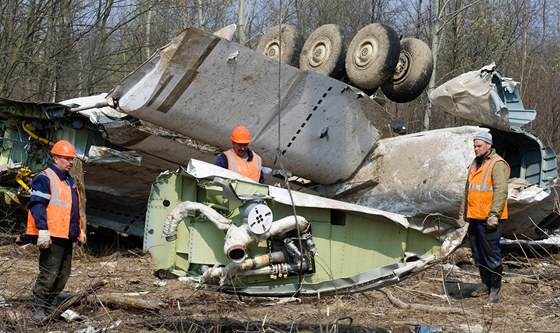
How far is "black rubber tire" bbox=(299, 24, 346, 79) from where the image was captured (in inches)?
333

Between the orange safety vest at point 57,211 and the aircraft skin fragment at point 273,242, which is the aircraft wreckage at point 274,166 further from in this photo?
the orange safety vest at point 57,211

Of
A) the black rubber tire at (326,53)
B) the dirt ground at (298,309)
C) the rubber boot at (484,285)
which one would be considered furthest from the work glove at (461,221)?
the black rubber tire at (326,53)

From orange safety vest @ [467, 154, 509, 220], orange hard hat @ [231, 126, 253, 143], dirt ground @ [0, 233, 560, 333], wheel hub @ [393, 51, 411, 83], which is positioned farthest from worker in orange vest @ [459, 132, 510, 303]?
wheel hub @ [393, 51, 411, 83]

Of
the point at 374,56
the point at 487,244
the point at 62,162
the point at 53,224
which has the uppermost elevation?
the point at 374,56

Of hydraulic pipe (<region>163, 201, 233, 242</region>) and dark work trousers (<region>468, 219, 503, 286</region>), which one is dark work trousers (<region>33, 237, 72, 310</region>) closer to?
hydraulic pipe (<region>163, 201, 233, 242</region>)

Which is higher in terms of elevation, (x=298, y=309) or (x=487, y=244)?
(x=487, y=244)

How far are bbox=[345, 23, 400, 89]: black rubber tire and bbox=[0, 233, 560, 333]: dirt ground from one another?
2.22m

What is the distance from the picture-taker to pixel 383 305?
636 centimetres

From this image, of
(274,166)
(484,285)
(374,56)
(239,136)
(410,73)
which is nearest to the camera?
(239,136)

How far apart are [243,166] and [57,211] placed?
1.44 meters

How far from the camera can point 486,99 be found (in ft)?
25.2

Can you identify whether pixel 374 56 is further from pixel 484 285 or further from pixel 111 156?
pixel 111 156

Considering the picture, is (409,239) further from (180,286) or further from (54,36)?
(54,36)

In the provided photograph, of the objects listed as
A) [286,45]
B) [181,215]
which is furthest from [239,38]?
[181,215]
